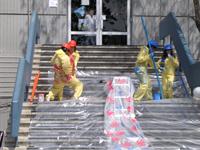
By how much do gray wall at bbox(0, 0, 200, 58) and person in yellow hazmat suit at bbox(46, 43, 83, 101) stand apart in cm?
478

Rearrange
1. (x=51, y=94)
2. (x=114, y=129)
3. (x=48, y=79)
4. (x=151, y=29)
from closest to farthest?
(x=114, y=129), (x=51, y=94), (x=48, y=79), (x=151, y=29)

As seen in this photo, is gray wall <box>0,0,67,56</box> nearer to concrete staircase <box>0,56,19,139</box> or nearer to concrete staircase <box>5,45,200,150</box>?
concrete staircase <box>0,56,19,139</box>

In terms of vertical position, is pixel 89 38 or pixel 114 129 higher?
pixel 89 38

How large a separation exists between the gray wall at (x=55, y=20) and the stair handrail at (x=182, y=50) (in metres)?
1.27

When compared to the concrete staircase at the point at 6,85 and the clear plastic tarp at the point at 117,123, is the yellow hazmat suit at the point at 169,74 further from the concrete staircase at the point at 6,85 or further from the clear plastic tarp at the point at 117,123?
the concrete staircase at the point at 6,85

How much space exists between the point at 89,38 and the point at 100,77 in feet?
13.3

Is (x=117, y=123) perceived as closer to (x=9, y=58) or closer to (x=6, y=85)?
(x=6, y=85)

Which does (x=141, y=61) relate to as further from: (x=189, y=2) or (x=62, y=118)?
(x=189, y=2)

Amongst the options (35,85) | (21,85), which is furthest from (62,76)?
(21,85)

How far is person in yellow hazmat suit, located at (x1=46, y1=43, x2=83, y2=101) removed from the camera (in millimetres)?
12672

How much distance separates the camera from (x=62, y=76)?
1273 cm

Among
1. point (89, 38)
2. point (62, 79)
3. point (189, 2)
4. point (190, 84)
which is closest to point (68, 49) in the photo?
point (62, 79)

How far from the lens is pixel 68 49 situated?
12.9 metres

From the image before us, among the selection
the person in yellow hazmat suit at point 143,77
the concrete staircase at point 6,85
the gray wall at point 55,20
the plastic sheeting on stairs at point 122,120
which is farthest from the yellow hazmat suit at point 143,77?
the gray wall at point 55,20
